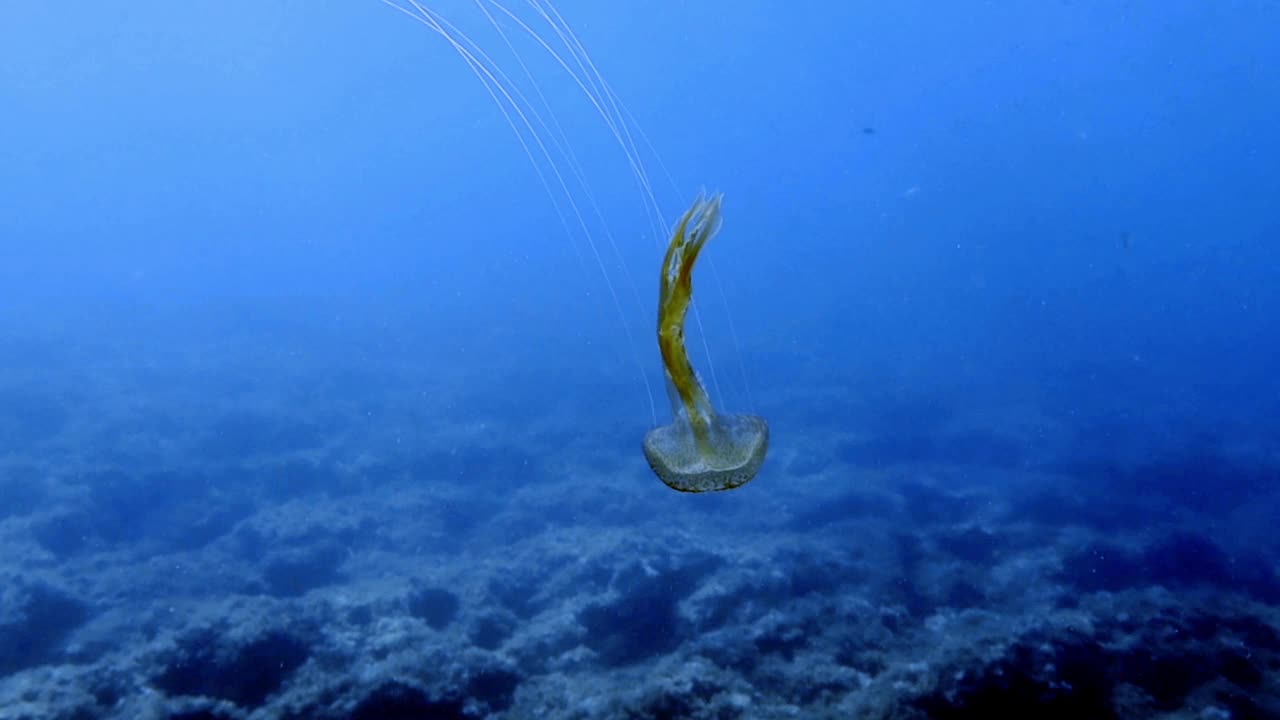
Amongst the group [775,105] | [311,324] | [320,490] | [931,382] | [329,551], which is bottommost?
[329,551]

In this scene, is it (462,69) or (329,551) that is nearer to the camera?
(329,551)

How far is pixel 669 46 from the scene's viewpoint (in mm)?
109500

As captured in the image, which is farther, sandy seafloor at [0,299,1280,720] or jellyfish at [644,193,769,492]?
sandy seafloor at [0,299,1280,720]

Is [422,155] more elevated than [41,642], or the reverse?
[422,155]

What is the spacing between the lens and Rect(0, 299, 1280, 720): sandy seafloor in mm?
6527

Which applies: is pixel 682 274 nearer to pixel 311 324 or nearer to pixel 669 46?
pixel 311 324

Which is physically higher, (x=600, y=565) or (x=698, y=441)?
(x=600, y=565)

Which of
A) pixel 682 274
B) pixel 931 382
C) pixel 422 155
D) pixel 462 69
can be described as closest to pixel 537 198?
pixel 462 69

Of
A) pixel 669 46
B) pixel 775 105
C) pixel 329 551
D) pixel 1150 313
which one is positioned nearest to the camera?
pixel 329 551

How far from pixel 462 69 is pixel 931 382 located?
107 m

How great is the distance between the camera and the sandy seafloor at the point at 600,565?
21.4ft

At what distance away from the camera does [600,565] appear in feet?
32.1

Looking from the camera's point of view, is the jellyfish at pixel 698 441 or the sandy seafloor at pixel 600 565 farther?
the sandy seafloor at pixel 600 565

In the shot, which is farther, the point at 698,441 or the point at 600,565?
the point at 600,565
